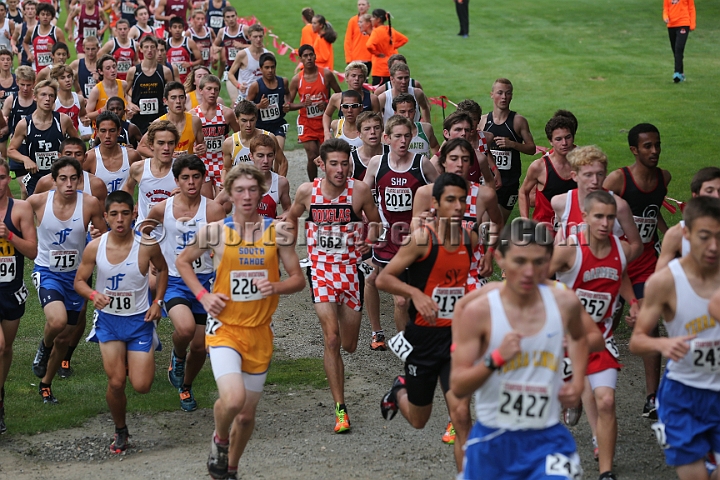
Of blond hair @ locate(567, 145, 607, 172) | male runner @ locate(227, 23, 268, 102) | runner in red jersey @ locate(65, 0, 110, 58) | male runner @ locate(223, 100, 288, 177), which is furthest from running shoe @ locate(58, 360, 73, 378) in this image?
runner in red jersey @ locate(65, 0, 110, 58)

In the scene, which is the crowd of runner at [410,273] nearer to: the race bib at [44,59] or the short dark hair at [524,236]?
the short dark hair at [524,236]

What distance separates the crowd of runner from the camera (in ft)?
16.8

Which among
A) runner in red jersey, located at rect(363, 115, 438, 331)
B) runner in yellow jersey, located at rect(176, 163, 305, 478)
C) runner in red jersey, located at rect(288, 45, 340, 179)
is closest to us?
runner in yellow jersey, located at rect(176, 163, 305, 478)

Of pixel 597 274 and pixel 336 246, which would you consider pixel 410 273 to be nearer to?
pixel 597 274

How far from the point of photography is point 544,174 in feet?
31.6

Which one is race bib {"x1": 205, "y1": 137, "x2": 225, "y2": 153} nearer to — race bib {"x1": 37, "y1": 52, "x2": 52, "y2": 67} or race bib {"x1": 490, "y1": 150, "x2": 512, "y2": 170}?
race bib {"x1": 490, "y1": 150, "x2": 512, "y2": 170}

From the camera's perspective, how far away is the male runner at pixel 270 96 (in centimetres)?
1490

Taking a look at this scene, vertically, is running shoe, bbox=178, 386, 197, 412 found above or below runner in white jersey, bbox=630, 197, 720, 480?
below

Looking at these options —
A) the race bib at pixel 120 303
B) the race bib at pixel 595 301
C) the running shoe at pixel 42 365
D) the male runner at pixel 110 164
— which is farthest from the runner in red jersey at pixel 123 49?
the race bib at pixel 595 301

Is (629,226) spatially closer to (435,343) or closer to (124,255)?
(435,343)

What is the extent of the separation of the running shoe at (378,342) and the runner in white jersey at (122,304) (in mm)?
2703

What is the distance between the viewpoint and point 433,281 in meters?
6.77

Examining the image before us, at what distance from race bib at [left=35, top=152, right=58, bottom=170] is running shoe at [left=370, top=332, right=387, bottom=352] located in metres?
4.87

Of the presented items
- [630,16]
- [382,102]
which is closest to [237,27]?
[382,102]
